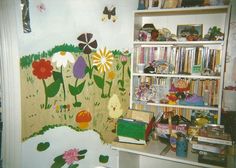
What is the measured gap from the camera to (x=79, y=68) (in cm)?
221

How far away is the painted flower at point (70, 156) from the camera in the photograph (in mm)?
2293

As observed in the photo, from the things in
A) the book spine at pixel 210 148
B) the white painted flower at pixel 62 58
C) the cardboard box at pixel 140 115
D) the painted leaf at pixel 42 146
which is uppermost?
the white painted flower at pixel 62 58

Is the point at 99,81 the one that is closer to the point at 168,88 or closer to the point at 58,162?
the point at 168,88

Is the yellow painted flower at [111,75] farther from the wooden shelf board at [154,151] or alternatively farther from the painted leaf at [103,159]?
the painted leaf at [103,159]

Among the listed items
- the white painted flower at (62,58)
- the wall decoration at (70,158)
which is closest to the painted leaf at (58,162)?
the wall decoration at (70,158)

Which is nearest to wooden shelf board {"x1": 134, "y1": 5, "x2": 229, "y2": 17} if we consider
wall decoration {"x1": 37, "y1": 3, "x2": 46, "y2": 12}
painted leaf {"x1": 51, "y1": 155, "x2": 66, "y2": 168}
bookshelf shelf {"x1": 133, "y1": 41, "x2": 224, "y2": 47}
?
bookshelf shelf {"x1": 133, "y1": 41, "x2": 224, "y2": 47}

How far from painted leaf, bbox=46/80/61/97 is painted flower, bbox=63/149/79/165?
61 cm

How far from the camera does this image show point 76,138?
2293 millimetres

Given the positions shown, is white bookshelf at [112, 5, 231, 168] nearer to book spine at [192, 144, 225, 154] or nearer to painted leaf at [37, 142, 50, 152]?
book spine at [192, 144, 225, 154]

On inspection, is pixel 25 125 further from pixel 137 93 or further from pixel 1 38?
pixel 137 93

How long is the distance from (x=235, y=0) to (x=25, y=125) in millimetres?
2194

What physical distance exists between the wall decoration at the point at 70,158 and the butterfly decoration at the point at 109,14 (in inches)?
53.0

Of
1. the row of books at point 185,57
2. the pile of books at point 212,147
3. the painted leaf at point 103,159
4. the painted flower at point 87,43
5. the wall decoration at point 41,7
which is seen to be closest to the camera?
the pile of books at point 212,147

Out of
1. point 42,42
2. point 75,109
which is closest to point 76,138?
point 75,109
